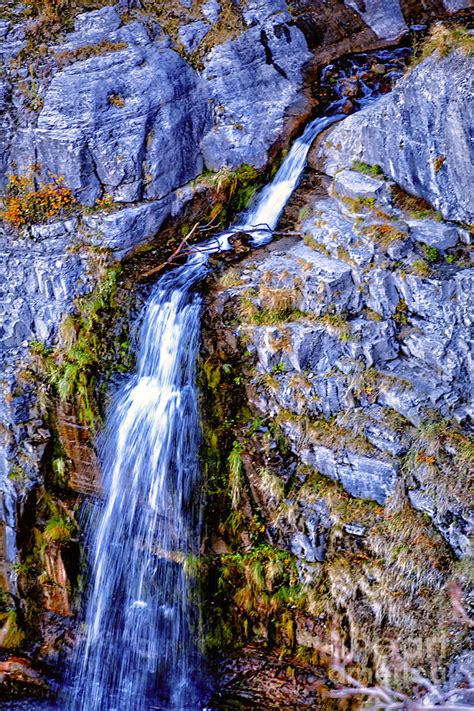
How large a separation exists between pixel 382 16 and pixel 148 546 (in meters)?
9.96

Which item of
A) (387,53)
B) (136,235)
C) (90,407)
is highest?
(387,53)

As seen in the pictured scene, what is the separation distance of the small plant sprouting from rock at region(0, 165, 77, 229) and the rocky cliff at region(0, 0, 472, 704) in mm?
73

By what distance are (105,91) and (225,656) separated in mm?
8203

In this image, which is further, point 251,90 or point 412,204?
point 251,90

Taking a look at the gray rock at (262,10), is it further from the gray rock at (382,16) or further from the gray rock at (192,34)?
the gray rock at (382,16)

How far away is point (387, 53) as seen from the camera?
10734mm

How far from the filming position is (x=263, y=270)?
26.9 feet

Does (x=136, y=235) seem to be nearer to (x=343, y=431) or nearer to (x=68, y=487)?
(x=68, y=487)

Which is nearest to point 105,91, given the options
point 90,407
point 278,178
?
point 278,178

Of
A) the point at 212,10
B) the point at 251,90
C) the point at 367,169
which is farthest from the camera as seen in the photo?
the point at 212,10

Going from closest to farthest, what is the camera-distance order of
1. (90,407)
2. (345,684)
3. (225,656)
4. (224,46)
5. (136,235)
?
(345,684) → (225,656) → (90,407) → (136,235) → (224,46)

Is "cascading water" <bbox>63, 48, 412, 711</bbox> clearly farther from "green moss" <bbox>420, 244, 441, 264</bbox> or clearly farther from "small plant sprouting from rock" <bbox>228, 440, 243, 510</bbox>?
"green moss" <bbox>420, 244, 441, 264</bbox>

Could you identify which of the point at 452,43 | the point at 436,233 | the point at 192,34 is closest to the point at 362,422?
the point at 436,233

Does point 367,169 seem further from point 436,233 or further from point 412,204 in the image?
point 436,233
